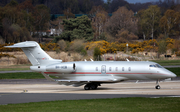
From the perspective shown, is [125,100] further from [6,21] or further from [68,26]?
[6,21]

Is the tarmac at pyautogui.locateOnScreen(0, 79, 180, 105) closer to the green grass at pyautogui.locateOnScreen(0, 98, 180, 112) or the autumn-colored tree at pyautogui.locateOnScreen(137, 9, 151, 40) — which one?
the green grass at pyautogui.locateOnScreen(0, 98, 180, 112)

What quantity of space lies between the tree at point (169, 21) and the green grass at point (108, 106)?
87290 millimetres

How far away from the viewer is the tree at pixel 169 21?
9981 cm

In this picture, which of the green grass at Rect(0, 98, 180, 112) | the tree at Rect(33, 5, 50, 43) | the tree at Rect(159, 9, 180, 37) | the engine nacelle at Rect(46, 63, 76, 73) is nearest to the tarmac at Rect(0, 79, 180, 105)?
the engine nacelle at Rect(46, 63, 76, 73)

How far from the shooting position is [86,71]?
919 inches

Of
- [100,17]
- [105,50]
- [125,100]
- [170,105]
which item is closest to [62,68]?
[125,100]

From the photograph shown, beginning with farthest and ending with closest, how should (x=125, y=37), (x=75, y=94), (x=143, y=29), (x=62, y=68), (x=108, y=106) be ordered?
(x=143, y=29) < (x=125, y=37) < (x=62, y=68) < (x=75, y=94) < (x=108, y=106)

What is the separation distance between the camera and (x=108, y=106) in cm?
1463

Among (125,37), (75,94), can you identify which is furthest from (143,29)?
(75,94)

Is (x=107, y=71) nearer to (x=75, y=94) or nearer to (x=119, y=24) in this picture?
(x=75, y=94)

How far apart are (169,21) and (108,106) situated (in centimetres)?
9248

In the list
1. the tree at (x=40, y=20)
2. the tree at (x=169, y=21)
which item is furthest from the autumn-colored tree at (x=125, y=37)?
the tree at (x=40, y=20)

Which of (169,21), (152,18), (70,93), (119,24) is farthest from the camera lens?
(119,24)

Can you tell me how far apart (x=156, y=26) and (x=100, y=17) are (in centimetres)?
2463
